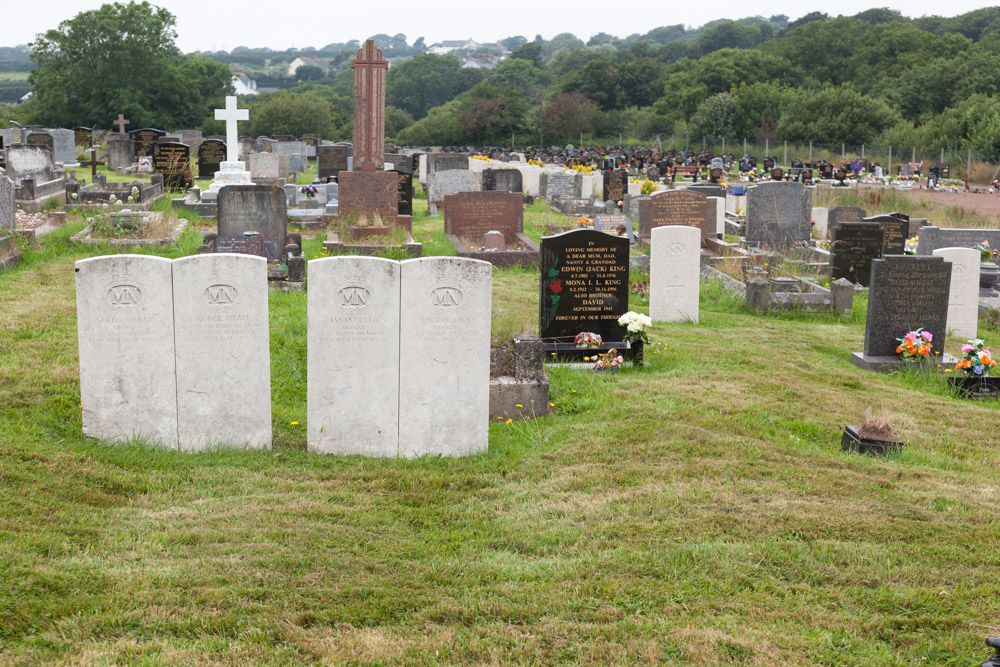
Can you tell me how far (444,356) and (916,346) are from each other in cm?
585

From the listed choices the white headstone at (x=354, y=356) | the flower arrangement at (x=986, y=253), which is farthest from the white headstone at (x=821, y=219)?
the white headstone at (x=354, y=356)

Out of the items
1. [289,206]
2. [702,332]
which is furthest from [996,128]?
[702,332]

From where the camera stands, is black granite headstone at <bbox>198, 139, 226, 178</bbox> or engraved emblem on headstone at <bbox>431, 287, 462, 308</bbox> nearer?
engraved emblem on headstone at <bbox>431, 287, 462, 308</bbox>

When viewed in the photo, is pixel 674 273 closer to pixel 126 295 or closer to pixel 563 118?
pixel 126 295

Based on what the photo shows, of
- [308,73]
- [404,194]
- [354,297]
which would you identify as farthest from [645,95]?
[308,73]

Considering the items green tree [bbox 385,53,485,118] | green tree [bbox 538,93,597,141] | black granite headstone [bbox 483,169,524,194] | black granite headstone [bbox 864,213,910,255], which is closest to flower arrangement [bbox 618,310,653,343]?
black granite headstone [bbox 864,213,910,255]

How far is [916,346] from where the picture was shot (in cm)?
1008

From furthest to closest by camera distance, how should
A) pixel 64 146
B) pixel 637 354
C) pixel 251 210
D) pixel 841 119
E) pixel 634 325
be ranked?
pixel 841 119, pixel 64 146, pixel 251 210, pixel 637 354, pixel 634 325

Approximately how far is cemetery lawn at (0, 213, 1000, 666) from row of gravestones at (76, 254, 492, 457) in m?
0.21

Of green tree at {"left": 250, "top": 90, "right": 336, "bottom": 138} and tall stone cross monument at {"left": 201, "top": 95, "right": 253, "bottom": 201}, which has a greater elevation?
green tree at {"left": 250, "top": 90, "right": 336, "bottom": 138}

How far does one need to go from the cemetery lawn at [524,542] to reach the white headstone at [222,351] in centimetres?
30

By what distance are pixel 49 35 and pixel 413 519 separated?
2292 inches

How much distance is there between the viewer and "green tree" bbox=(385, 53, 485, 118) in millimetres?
99750

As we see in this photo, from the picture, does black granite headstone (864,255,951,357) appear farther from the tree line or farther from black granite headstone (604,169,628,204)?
the tree line
